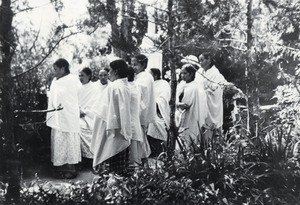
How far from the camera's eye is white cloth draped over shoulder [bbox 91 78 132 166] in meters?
5.96

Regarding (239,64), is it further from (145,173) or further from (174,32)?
(145,173)

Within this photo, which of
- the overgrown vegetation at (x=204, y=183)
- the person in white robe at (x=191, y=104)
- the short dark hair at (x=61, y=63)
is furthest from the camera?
the person in white robe at (x=191, y=104)

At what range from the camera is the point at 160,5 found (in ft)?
19.8

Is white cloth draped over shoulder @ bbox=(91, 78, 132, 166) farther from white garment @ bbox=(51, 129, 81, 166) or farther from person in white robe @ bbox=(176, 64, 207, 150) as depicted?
person in white robe @ bbox=(176, 64, 207, 150)

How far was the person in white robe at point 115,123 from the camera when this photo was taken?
5961 millimetres

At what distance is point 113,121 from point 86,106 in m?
2.38

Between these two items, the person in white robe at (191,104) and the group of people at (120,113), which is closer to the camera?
the group of people at (120,113)

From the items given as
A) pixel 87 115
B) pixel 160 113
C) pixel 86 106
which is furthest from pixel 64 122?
pixel 160 113

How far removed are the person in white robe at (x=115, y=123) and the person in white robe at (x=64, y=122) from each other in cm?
86

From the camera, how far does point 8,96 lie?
12.6 feet

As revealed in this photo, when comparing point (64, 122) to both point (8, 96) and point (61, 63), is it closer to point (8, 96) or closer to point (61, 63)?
point (61, 63)

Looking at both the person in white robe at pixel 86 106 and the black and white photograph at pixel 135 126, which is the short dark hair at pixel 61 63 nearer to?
the black and white photograph at pixel 135 126

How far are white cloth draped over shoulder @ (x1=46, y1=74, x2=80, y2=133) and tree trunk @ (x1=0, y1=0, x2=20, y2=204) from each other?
2707mm

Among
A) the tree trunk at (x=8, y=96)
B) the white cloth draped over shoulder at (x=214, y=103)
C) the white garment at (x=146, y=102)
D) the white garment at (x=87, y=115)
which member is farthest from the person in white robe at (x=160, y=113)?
the tree trunk at (x=8, y=96)
